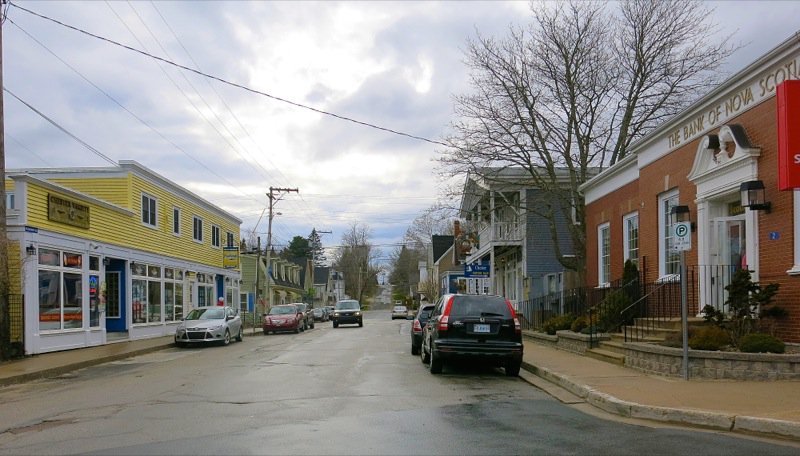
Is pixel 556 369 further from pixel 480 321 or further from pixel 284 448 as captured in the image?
pixel 284 448

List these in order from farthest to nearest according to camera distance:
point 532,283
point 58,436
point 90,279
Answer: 1. point 532,283
2. point 90,279
3. point 58,436

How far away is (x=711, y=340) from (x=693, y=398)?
266 cm

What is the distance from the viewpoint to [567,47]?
24.0 metres

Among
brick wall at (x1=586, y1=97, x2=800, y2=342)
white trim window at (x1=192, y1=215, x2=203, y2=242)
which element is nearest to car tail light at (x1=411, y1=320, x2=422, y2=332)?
brick wall at (x1=586, y1=97, x2=800, y2=342)

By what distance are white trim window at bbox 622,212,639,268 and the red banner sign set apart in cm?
972

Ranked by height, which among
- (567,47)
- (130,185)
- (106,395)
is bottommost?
(106,395)

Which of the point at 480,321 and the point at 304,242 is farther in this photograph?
the point at 304,242

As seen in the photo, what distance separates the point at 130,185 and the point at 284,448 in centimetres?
2185

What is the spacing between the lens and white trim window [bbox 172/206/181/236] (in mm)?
31761

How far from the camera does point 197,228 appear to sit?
3547cm

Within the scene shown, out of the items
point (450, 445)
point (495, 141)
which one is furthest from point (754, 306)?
point (495, 141)

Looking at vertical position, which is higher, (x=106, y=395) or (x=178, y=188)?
(x=178, y=188)

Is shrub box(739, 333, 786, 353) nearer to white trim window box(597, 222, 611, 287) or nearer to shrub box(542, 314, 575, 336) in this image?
shrub box(542, 314, 575, 336)

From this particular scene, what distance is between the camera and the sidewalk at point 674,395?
802cm
